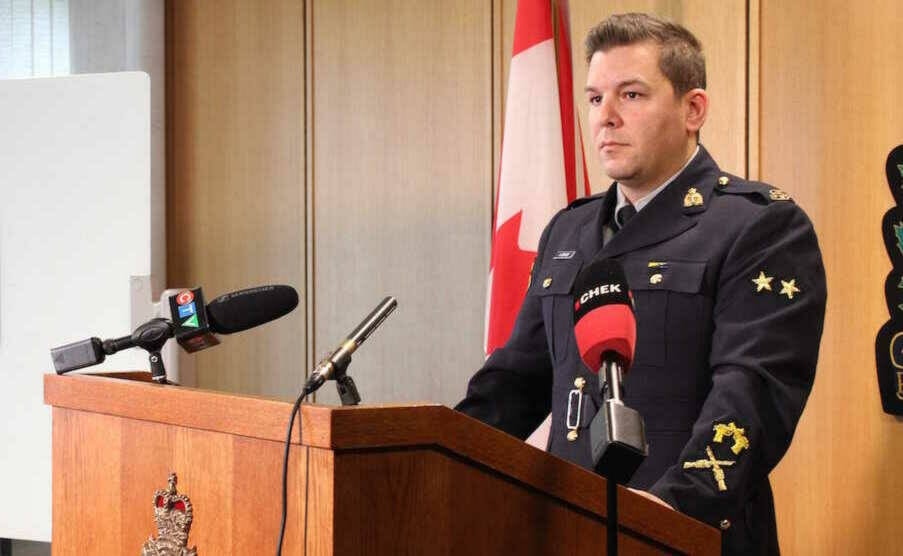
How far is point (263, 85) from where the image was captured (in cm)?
458

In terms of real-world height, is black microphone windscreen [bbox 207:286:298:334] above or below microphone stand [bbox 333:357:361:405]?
above

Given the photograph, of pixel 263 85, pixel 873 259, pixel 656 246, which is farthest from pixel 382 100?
pixel 656 246

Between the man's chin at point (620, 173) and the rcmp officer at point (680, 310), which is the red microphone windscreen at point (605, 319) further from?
the man's chin at point (620, 173)

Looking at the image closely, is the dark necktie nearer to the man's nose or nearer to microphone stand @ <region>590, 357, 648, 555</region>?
the man's nose

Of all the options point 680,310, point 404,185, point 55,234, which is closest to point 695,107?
point 680,310

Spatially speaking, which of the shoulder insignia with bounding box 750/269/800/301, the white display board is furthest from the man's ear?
the white display board

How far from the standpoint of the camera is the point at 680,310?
6.06 feet

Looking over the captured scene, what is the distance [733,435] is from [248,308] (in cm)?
73

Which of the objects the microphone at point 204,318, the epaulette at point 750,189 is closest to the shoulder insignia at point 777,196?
the epaulette at point 750,189

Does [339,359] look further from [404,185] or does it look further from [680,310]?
[404,185]

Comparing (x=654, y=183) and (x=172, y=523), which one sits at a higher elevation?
(x=654, y=183)

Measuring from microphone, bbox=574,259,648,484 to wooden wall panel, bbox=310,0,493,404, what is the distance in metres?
2.90

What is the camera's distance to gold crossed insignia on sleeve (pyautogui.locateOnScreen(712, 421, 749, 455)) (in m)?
1.60

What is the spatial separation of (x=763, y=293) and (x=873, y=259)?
127 cm
